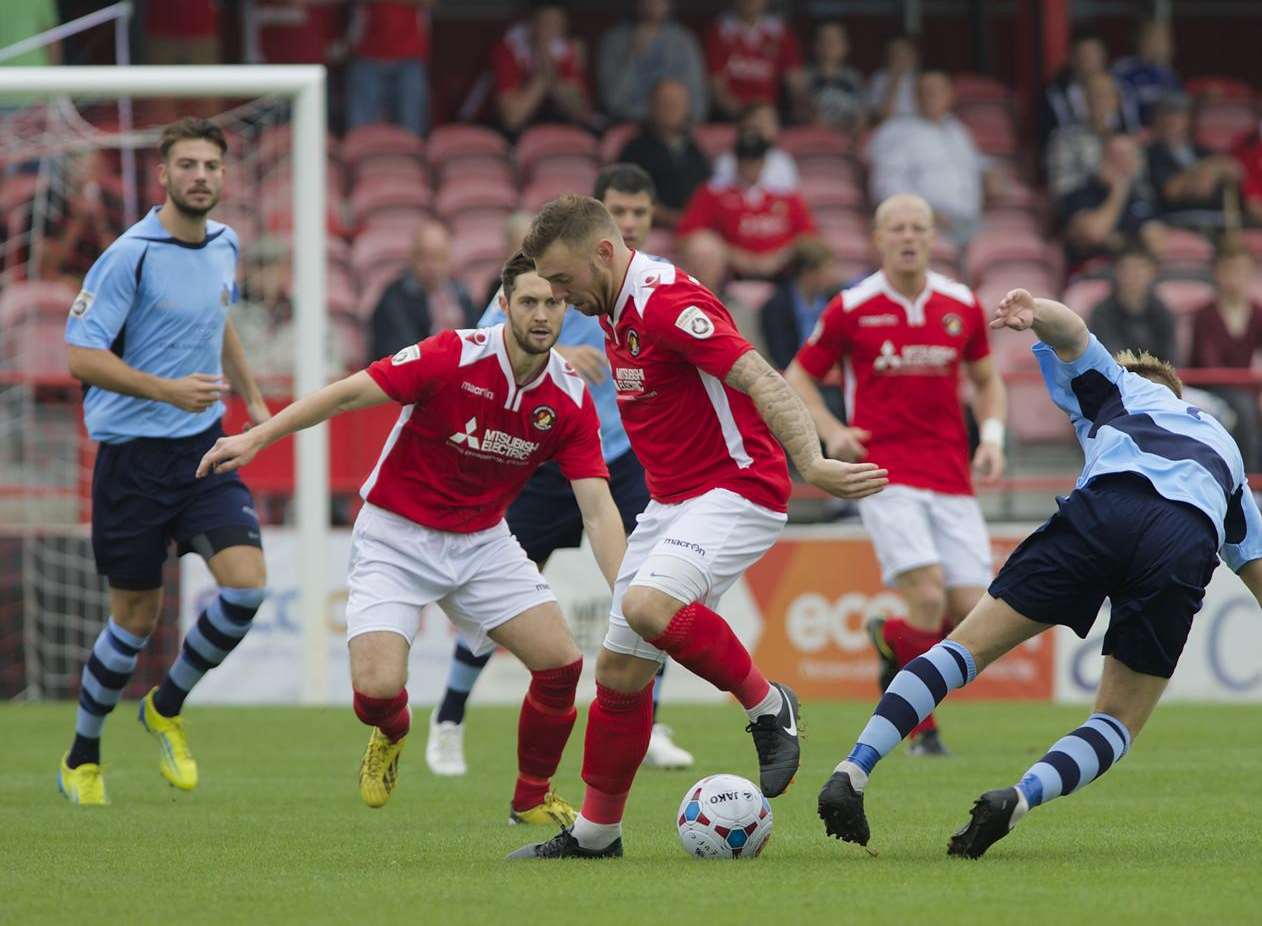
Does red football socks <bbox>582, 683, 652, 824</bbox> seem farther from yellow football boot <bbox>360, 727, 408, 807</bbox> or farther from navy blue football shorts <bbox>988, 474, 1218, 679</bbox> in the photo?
navy blue football shorts <bbox>988, 474, 1218, 679</bbox>

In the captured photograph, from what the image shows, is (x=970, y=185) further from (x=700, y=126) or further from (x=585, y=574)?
(x=585, y=574)

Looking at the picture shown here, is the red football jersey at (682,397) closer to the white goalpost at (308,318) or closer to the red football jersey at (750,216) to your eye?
the white goalpost at (308,318)

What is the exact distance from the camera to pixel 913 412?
977 centimetres

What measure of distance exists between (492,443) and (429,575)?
540 millimetres

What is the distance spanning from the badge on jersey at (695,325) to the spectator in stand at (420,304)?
25.5 feet

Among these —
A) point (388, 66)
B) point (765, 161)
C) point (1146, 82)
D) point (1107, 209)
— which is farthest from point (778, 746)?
point (1146, 82)

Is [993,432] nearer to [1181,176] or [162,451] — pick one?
[162,451]

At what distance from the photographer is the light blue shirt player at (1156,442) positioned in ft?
19.9

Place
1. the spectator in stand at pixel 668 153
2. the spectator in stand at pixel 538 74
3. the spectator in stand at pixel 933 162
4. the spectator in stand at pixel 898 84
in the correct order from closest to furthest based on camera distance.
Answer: the spectator in stand at pixel 668 153, the spectator in stand at pixel 933 162, the spectator in stand at pixel 538 74, the spectator in stand at pixel 898 84

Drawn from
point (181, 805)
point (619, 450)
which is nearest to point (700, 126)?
point (619, 450)

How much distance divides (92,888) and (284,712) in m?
6.53

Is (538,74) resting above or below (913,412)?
above

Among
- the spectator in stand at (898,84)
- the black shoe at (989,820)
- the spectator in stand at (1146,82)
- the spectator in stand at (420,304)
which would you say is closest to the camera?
the black shoe at (989,820)

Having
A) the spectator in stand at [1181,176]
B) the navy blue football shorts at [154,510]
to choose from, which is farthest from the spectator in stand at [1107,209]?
the navy blue football shorts at [154,510]
